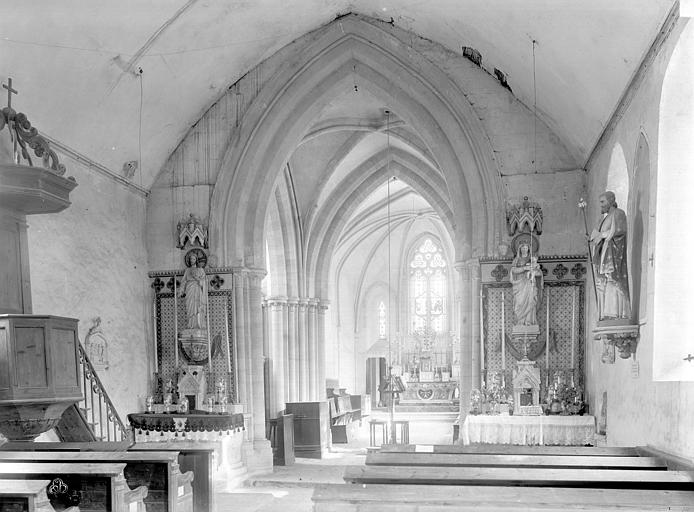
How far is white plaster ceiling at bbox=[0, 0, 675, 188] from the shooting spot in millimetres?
8508

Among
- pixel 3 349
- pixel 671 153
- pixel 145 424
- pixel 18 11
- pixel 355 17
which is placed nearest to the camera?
pixel 671 153

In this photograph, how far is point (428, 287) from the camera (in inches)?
1112

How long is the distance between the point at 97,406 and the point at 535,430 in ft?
20.3

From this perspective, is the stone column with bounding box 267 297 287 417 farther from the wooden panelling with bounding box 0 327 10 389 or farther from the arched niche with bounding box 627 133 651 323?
the arched niche with bounding box 627 133 651 323

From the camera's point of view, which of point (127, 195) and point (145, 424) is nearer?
point (145, 424)

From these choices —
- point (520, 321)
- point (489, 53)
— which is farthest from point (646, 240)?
point (489, 53)

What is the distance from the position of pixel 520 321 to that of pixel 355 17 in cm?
540

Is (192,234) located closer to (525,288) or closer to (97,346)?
(97,346)

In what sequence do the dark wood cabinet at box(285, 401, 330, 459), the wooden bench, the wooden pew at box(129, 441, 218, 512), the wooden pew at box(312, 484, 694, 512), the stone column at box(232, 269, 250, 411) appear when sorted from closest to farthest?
the wooden pew at box(312, 484, 694, 512)
the wooden bench
the wooden pew at box(129, 441, 218, 512)
the stone column at box(232, 269, 250, 411)
the dark wood cabinet at box(285, 401, 330, 459)

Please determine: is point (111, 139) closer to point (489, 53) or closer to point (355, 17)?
point (355, 17)

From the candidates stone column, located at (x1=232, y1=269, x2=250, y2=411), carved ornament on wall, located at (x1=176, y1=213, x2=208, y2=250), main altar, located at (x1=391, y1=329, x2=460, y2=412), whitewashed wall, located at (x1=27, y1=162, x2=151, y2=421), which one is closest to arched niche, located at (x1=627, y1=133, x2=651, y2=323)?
stone column, located at (x1=232, y1=269, x2=250, y2=411)

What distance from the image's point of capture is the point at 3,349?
745cm

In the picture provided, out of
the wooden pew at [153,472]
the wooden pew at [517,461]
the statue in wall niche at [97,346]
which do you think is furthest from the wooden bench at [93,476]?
the statue in wall niche at [97,346]

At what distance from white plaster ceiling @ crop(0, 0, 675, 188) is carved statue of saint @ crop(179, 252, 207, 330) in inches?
70.0
